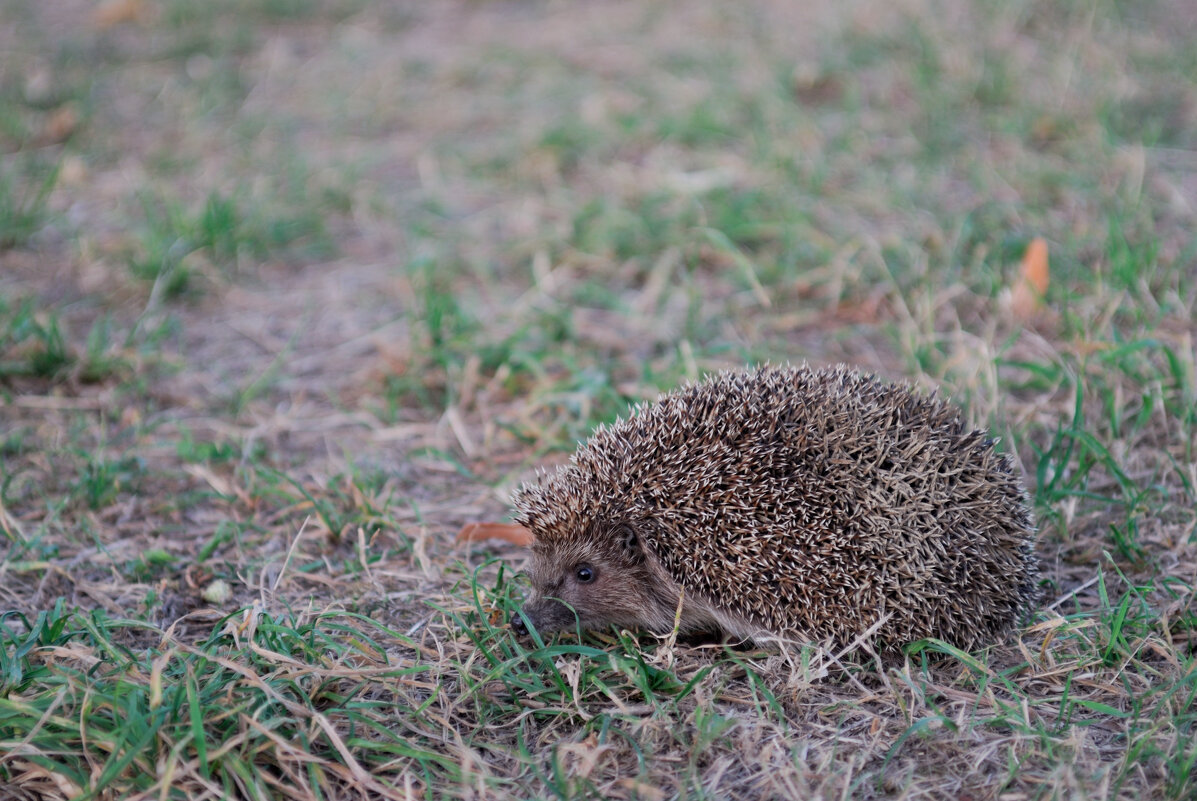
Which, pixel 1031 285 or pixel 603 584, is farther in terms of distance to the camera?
pixel 1031 285

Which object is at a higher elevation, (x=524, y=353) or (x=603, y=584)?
(x=603, y=584)

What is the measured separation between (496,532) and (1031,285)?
335 centimetres

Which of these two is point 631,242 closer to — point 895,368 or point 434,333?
point 434,333

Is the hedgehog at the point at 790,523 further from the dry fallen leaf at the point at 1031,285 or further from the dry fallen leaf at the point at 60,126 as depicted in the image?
the dry fallen leaf at the point at 60,126

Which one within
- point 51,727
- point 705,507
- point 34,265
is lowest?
point 34,265

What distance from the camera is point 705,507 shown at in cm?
381

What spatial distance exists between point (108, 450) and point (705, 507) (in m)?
3.26

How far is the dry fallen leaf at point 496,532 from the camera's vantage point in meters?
4.65

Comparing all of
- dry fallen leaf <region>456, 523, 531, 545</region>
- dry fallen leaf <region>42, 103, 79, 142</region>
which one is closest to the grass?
dry fallen leaf <region>42, 103, 79, 142</region>

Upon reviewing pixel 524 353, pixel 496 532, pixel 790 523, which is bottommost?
pixel 496 532

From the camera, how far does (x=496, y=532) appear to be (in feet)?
15.4

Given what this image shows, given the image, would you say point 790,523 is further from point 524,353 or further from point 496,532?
point 524,353

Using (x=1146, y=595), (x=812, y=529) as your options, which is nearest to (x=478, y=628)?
(x=812, y=529)

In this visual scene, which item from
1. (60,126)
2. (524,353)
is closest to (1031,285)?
(524,353)
